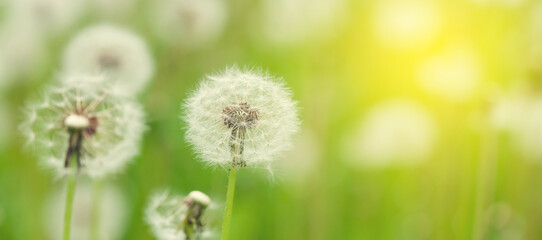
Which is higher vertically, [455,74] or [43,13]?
[43,13]

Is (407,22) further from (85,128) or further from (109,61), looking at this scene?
(85,128)

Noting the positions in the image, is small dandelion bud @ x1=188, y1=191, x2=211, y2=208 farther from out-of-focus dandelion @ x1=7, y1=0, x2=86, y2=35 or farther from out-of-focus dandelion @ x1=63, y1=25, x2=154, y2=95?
out-of-focus dandelion @ x1=7, y1=0, x2=86, y2=35

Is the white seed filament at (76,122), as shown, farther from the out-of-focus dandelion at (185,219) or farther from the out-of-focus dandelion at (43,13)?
the out-of-focus dandelion at (43,13)

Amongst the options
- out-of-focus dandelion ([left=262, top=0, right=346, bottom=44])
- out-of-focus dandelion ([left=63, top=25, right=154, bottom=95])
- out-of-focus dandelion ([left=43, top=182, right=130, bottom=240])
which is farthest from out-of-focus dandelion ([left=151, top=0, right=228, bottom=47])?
out-of-focus dandelion ([left=43, top=182, right=130, bottom=240])

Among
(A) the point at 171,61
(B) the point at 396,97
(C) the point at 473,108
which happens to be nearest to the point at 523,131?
(C) the point at 473,108

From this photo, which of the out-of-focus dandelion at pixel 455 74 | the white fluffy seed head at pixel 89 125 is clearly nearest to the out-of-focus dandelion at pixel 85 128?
the white fluffy seed head at pixel 89 125

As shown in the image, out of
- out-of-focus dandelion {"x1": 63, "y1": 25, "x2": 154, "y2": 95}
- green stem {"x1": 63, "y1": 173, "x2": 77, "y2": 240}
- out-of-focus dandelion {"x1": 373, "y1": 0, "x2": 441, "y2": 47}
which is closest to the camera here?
green stem {"x1": 63, "y1": 173, "x2": 77, "y2": 240}

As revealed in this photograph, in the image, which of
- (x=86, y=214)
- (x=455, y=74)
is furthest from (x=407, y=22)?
(x=86, y=214)
